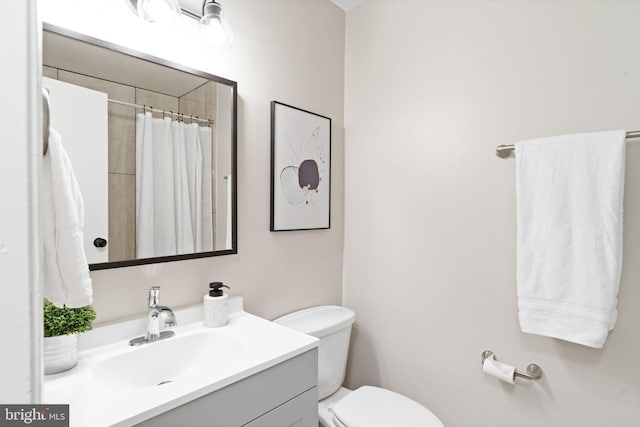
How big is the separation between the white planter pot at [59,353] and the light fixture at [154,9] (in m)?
0.93

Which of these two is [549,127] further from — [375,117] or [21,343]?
[21,343]

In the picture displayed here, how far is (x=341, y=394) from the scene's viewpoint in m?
1.59

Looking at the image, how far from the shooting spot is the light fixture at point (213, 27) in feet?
3.58

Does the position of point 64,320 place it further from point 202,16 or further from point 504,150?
point 504,150

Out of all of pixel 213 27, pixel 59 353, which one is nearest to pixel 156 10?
pixel 213 27

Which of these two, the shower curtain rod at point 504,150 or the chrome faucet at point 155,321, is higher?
the shower curtain rod at point 504,150

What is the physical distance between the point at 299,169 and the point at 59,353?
1.08 m

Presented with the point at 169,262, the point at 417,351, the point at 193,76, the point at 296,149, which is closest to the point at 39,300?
the point at 169,262

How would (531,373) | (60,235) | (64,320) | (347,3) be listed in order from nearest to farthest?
(60,235), (64,320), (531,373), (347,3)

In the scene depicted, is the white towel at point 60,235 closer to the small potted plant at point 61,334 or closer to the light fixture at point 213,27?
the small potted plant at point 61,334

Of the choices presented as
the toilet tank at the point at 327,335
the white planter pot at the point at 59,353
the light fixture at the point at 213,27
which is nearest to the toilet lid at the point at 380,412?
the toilet tank at the point at 327,335

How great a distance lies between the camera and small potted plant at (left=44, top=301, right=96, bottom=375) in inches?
31.4

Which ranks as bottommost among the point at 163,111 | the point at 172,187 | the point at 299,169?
the point at 172,187

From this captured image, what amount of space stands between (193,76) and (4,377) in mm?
1064
